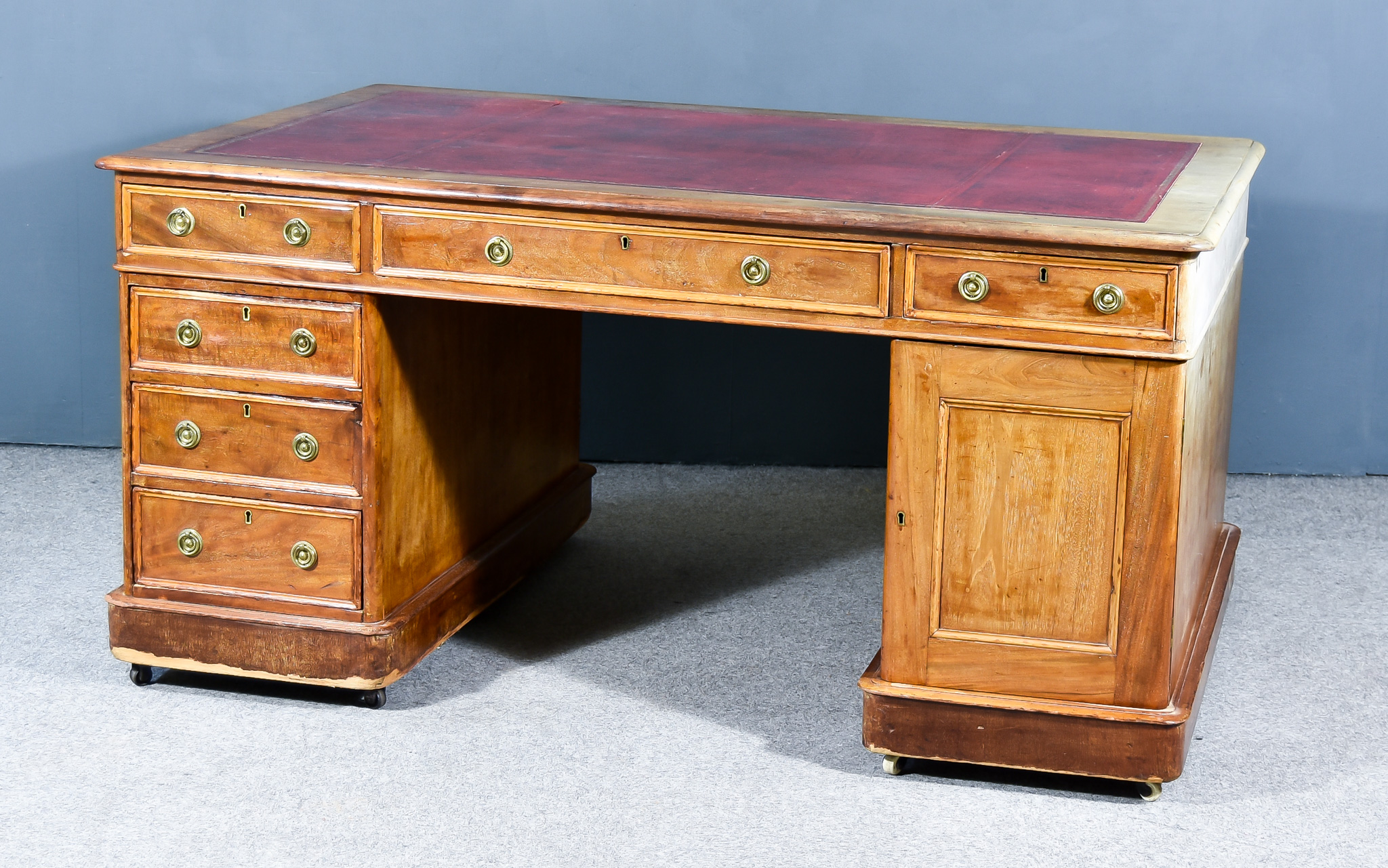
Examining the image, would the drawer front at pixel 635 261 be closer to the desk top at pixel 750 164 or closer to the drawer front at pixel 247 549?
the desk top at pixel 750 164

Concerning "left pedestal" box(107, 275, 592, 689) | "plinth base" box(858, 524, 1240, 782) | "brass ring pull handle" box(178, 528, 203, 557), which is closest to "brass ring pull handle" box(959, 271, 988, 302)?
"plinth base" box(858, 524, 1240, 782)

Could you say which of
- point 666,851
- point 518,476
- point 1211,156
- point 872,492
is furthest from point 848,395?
point 666,851

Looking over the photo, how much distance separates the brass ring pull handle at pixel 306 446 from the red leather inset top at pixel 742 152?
1.41ft

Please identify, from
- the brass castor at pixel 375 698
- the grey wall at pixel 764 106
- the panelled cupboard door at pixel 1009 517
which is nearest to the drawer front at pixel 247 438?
the brass castor at pixel 375 698

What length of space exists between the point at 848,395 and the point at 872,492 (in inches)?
10.5

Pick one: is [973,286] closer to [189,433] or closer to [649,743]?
[649,743]

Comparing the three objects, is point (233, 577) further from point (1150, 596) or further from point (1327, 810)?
point (1327, 810)

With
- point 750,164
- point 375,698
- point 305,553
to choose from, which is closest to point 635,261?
point 750,164

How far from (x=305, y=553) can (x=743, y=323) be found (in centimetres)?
83

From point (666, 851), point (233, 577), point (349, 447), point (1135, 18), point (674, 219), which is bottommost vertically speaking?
point (666, 851)

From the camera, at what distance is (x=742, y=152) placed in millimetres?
2771

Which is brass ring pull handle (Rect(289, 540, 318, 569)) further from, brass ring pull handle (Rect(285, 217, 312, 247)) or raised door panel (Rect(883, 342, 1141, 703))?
raised door panel (Rect(883, 342, 1141, 703))

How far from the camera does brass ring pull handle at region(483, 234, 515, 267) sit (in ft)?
8.15

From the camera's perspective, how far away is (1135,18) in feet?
12.1
